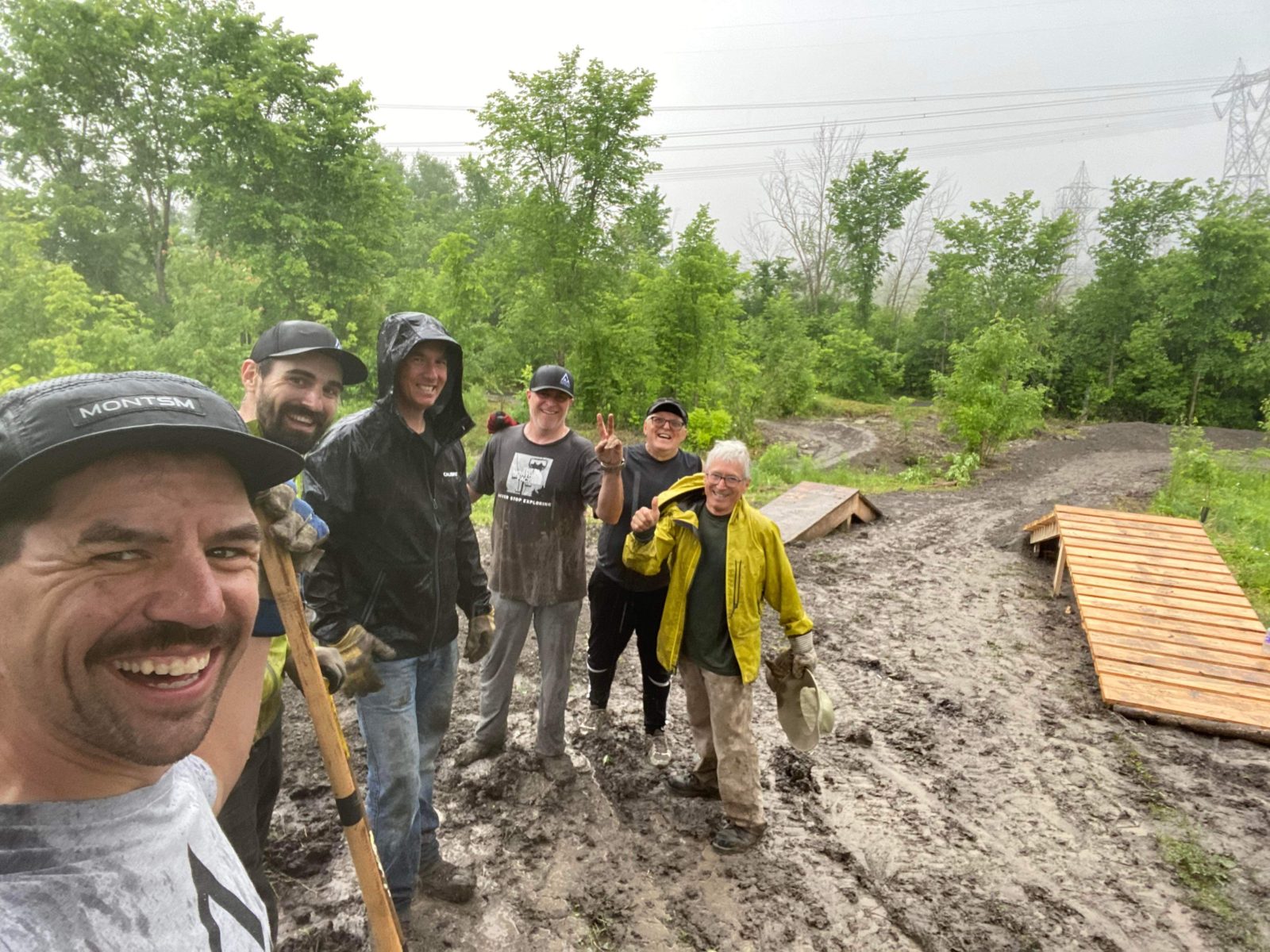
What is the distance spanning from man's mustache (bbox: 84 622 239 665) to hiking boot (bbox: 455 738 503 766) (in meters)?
3.16

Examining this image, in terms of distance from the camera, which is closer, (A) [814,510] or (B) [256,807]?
(B) [256,807]

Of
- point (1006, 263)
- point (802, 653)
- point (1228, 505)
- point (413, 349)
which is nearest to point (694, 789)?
point (802, 653)

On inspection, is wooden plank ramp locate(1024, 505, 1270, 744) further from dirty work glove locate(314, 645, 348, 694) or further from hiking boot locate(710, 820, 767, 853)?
dirty work glove locate(314, 645, 348, 694)

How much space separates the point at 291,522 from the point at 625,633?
2.48m

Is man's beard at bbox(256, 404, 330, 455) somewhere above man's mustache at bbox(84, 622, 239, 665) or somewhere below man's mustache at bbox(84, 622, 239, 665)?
above

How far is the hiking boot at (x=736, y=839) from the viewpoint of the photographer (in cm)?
312

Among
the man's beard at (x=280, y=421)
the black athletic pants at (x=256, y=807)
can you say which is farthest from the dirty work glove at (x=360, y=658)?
the man's beard at (x=280, y=421)

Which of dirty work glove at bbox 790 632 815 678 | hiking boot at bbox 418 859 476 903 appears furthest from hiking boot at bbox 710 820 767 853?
hiking boot at bbox 418 859 476 903

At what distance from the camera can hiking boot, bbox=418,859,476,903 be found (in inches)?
107

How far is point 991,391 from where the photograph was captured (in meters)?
13.9

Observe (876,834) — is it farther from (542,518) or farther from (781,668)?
(542,518)

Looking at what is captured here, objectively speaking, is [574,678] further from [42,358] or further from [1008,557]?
[42,358]

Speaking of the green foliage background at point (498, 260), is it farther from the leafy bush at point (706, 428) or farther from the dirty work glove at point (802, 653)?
the dirty work glove at point (802, 653)

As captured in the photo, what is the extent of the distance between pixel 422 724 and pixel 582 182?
1378 cm
